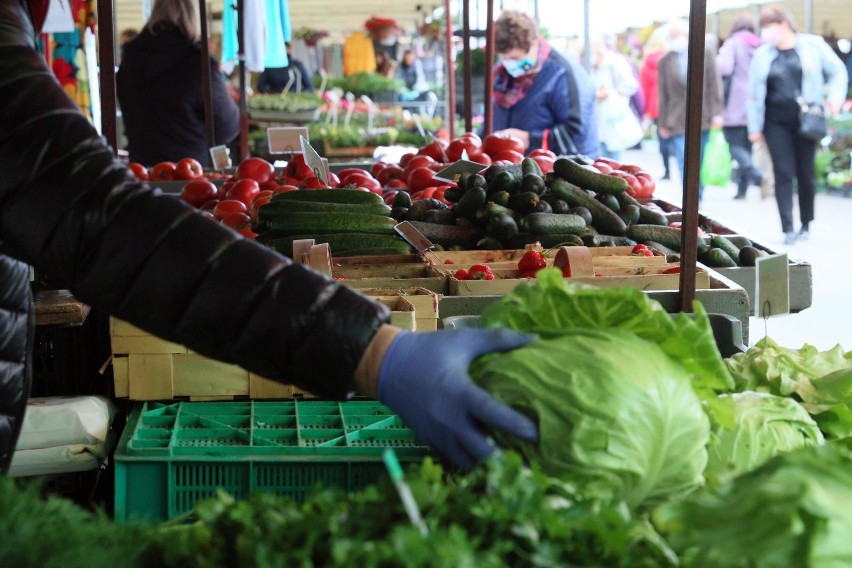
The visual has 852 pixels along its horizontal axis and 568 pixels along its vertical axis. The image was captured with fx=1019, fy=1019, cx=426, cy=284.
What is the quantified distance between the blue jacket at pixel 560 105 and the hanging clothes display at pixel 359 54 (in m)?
10.4

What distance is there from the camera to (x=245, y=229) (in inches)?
174

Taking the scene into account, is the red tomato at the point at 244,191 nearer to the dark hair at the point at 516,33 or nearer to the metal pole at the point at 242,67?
the metal pole at the point at 242,67

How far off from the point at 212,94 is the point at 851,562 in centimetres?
639

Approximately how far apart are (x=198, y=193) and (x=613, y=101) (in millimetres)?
7565

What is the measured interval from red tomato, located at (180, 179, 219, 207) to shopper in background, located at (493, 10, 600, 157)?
2.81 meters

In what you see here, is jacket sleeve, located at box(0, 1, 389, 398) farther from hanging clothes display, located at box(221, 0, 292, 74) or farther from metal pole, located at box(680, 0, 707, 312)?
hanging clothes display, located at box(221, 0, 292, 74)

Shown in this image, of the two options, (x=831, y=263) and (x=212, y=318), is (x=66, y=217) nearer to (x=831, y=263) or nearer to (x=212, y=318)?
(x=212, y=318)

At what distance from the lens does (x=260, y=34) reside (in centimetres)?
778

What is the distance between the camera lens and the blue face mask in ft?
26.0

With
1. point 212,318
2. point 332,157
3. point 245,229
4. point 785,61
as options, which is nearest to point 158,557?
point 212,318

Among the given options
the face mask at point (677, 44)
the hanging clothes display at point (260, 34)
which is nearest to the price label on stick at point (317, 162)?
the hanging clothes display at point (260, 34)

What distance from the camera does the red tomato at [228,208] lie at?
4.79 metres

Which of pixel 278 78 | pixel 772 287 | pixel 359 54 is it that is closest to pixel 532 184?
pixel 772 287

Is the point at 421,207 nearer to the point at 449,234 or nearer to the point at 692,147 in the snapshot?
the point at 449,234
